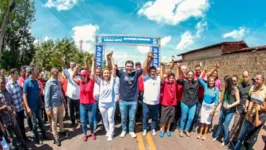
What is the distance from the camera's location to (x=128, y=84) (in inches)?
207

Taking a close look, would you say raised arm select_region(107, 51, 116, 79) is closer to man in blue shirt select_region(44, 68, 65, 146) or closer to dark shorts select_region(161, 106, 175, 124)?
man in blue shirt select_region(44, 68, 65, 146)

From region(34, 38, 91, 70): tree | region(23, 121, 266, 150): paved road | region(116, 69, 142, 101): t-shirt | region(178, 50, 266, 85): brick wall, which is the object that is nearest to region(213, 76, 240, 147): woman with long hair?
region(23, 121, 266, 150): paved road

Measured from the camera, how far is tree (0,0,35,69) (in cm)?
3469

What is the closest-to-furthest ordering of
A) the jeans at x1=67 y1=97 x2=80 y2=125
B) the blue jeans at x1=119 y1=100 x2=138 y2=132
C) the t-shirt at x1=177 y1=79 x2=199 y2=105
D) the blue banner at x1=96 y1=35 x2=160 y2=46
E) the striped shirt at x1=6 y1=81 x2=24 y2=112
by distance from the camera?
the striped shirt at x1=6 y1=81 x2=24 y2=112
the blue jeans at x1=119 y1=100 x2=138 y2=132
the t-shirt at x1=177 y1=79 x2=199 y2=105
the jeans at x1=67 y1=97 x2=80 y2=125
the blue banner at x1=96 y1=35 x2=160 y2=46

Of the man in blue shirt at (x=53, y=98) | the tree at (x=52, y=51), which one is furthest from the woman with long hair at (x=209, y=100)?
the tree at (x=52, y=51)

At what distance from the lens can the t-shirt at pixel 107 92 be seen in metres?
5.21

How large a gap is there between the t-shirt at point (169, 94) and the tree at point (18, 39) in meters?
36.7

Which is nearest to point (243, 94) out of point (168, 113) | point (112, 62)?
point (168, 113)

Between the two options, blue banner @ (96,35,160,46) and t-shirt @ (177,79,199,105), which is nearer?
t-shirt @ (177,79,199,105)

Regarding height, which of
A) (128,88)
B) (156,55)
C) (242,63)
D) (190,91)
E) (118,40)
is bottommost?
(190,91)

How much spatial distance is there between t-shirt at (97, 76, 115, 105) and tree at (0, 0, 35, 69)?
1412 inches

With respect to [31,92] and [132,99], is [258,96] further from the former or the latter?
[31,92]

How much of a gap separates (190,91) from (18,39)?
1540 inches

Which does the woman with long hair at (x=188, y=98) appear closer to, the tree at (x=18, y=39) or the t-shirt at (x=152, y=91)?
the t-shirt at (x=152, y=91)
